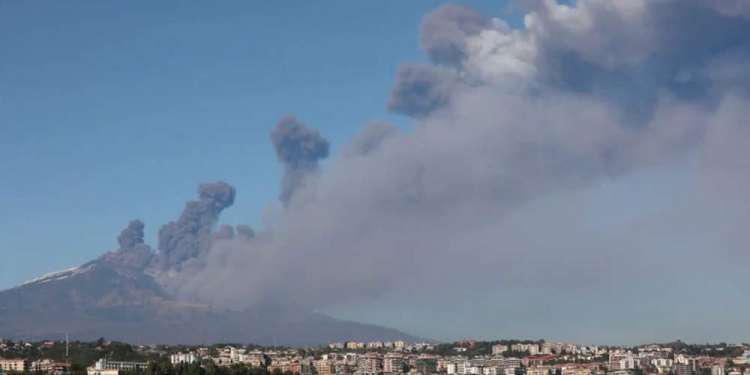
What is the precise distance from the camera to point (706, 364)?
11519 centimetres

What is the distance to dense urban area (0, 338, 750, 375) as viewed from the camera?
95.0 metres

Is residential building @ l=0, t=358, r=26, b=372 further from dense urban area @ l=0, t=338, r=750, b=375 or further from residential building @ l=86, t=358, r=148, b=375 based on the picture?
residential building @ l=86, t=358, r=148, b=375

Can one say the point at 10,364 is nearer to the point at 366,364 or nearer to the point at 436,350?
the point at 366,364

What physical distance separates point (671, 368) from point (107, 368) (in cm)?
5126

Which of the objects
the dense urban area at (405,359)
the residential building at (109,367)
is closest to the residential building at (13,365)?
the dense urban area at (405,359)

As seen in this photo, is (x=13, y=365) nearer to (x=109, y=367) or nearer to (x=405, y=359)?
(x=109, y=367)

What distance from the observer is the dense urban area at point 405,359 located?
312ft

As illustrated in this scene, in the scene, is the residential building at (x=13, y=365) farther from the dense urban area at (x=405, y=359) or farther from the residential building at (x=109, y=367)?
the residential building at (x=109, y=367)

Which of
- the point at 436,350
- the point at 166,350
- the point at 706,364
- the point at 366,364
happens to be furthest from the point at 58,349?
the point at 706,364

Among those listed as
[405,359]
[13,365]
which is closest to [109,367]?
[13,365]

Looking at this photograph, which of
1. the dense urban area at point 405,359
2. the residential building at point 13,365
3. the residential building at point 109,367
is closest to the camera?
the residential building at point 109,367

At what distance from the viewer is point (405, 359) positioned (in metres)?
122

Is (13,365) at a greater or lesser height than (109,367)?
greater

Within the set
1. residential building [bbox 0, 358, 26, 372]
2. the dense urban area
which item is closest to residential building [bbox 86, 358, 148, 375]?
the dense urban area
